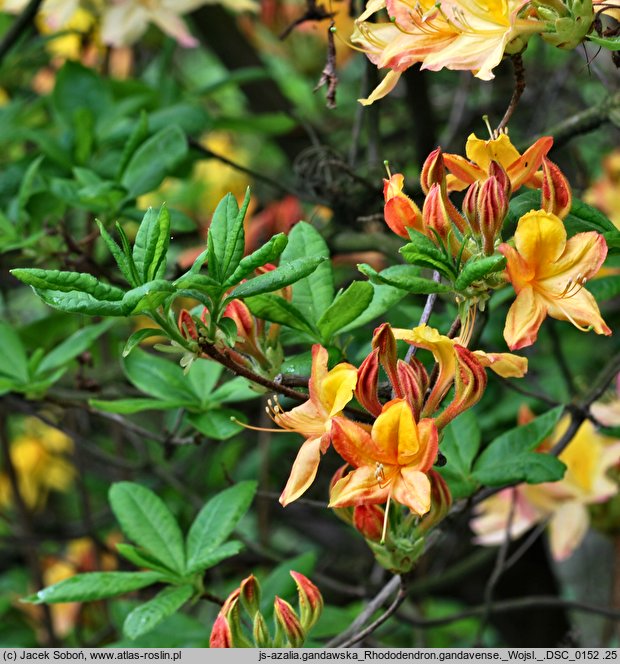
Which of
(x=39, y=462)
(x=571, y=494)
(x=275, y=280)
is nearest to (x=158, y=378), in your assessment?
(x=275, y=280)

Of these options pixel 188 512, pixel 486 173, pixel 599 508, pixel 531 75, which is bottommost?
pixel 188 512

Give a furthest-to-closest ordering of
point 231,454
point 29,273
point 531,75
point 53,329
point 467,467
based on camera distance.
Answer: point 531,75
point 231,454
point 53,329
point 467,467
point 29,273

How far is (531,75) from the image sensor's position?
2.08 m

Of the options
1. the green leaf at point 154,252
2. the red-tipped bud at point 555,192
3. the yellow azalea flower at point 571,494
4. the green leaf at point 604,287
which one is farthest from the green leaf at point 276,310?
the yellow azalea flower at point 571,494

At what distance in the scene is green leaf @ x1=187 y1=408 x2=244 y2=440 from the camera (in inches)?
35.1

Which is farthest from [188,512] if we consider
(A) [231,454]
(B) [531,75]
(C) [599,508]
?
(B) [531,75]

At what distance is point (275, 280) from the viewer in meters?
0.69

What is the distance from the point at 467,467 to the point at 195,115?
2.19 feet

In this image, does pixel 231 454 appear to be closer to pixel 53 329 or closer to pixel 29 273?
pixel 53 329

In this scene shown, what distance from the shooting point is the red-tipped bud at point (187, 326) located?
0.69 m

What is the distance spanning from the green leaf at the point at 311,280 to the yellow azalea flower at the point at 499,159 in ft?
0.51

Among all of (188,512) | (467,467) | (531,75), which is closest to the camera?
(467,467)

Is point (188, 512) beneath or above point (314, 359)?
beneath

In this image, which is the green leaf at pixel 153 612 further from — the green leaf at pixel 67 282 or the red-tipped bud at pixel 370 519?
the green leaf at pixel 67 282
